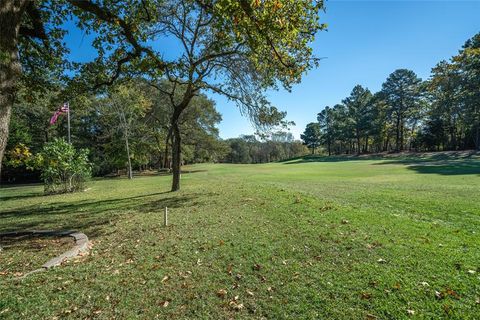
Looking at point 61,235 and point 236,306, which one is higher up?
point 61,235

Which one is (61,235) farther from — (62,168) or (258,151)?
(258,151)

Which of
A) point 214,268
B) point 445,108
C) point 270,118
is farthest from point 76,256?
point 445,108

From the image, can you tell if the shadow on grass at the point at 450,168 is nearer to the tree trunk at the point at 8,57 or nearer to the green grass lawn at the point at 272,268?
the green grass lawn at the point at 272,268

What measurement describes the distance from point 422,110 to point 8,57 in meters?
55.2

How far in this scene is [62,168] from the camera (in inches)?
570

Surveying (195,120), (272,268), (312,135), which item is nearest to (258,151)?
(312,135)

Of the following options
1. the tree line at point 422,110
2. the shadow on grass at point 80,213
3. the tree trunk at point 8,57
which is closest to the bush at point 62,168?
the shadow on grass at point 80,213

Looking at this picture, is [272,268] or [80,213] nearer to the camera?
[272,268]

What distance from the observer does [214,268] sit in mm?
4168

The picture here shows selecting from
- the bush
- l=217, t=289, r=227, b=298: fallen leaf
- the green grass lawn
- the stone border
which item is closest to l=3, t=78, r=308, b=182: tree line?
the bush

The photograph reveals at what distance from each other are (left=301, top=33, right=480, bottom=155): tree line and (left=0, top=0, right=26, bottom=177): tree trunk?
3997 cm

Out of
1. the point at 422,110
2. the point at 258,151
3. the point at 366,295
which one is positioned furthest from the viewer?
the point at 258,151

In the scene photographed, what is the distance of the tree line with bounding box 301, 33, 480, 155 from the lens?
32.2 metres

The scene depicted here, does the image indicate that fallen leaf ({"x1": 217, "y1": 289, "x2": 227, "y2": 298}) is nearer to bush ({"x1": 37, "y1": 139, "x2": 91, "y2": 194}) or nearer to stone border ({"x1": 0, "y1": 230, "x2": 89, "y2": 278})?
stone border ({"x1": 0, "y1": 230, "x2": 89, "y2": 278})
